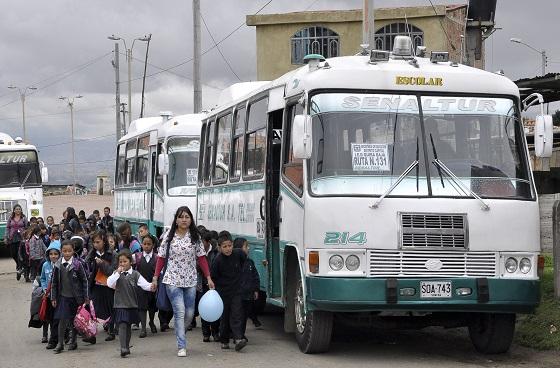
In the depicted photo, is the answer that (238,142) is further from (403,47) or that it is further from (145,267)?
(403,47)

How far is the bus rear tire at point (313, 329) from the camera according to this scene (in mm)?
10836

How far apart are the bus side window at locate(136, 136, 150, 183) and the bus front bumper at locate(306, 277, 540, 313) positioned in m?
15.1

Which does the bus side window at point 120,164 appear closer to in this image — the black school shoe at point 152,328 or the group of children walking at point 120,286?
the black school shoe at point 152,328

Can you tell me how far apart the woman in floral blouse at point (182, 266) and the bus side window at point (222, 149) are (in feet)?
12.7

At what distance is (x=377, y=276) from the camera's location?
10.3 meters

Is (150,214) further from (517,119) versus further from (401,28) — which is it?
(401,28)

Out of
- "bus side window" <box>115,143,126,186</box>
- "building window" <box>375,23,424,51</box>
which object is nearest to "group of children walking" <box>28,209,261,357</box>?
"bus side window" <box>115,143,126,186</box>

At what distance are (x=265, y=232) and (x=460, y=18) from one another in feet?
115

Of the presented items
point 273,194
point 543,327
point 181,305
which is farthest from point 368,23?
point 181,305

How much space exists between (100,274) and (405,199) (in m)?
4.43

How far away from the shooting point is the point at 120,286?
1188 centimetres

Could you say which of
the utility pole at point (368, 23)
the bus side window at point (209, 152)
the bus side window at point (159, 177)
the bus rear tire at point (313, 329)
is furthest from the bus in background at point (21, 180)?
the bus rear tire at point (313, 329)

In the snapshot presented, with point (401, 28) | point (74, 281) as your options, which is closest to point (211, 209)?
point (74, 281)

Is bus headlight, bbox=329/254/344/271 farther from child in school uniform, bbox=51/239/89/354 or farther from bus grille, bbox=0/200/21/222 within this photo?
bus grille, bbox=0/200/21/222
